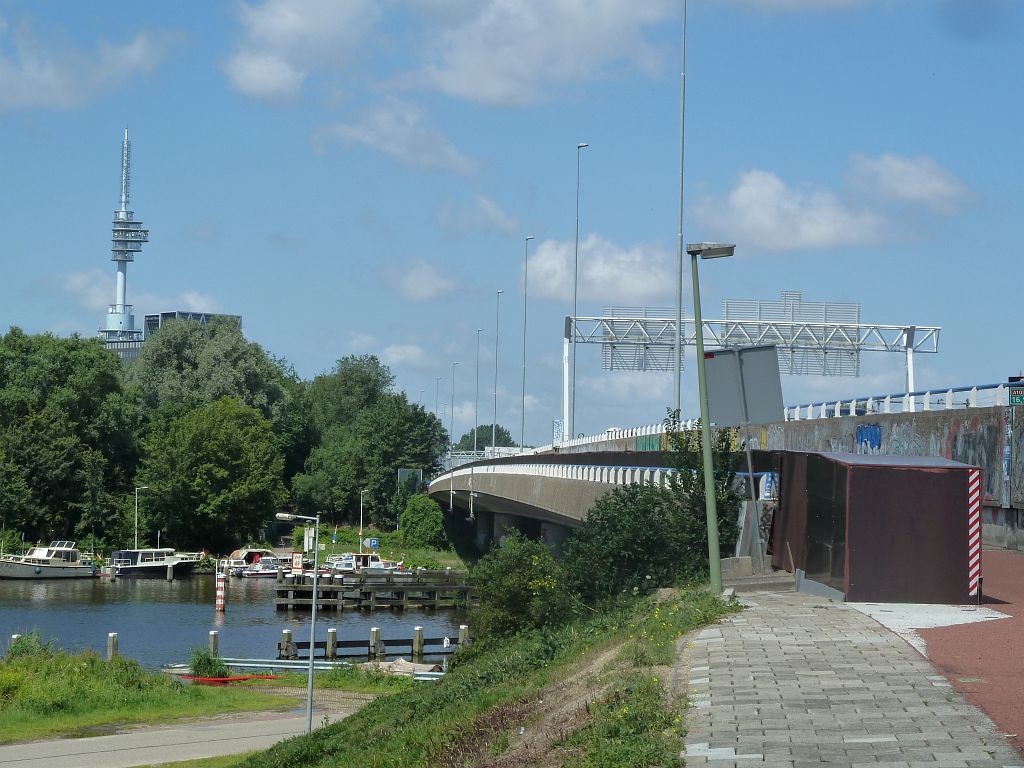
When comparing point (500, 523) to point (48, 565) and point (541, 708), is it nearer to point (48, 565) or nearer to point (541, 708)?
point (48, 565)

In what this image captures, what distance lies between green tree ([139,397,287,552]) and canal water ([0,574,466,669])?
13.4m

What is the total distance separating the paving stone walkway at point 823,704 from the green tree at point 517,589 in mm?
10099

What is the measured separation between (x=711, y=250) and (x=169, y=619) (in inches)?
2058

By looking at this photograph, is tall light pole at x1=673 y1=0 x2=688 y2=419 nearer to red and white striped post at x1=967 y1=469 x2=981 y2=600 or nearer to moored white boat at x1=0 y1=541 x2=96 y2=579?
red and white striped post at x1=967 y1=469 x2=981 y2=600

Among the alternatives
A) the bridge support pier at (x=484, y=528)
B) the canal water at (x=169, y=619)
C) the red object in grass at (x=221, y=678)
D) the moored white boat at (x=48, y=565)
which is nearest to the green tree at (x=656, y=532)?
the red object in grass at (x=221, y=678)

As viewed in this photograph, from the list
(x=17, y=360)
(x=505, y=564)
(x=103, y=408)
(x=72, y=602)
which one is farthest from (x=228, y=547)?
(x=505, y=564)

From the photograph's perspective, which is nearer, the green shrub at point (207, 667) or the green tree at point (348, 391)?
the green shrub at point (207, 667)

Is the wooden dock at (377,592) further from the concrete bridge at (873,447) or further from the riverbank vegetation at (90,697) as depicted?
the riverbank vegetation at (90,697)

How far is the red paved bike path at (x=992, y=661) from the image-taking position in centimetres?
1069

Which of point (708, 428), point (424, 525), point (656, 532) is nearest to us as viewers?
point (708, 428)

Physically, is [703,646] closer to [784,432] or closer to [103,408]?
[784,432]

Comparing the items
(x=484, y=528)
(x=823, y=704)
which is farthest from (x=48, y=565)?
(x=823, y=704)

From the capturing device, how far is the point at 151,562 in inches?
3568

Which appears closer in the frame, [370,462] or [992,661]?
[992,661]
